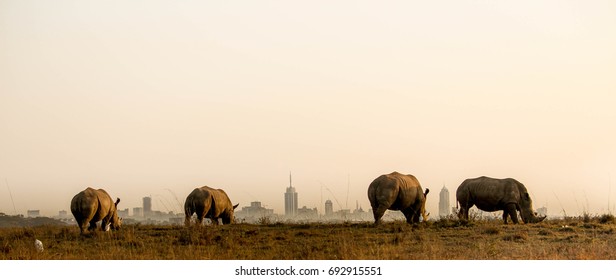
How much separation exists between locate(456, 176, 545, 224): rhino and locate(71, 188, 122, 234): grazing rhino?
1022 centimetres

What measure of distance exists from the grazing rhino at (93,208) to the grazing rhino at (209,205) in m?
2.95

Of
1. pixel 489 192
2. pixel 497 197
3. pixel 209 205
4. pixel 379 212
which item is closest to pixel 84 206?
pixel 209 205

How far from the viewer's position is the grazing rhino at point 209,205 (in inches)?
1015

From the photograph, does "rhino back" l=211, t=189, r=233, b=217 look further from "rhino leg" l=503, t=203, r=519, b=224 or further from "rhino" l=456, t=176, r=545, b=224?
"rhino leg" l=503, t=203, r=519, b=224

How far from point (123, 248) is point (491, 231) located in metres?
8.35

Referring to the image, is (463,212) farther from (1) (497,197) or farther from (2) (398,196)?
(2) (398,196)

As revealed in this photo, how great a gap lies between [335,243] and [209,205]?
10651mm

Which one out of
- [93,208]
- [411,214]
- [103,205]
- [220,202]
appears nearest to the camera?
[93,208]

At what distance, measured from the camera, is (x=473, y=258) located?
47.2 feet

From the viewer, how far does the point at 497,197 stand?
24812mm

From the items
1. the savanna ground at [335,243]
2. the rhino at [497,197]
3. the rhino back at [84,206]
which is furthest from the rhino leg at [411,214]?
the rhino back at [84,206]

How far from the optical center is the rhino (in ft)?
79.6

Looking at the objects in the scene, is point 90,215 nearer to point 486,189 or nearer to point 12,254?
point 12,254
